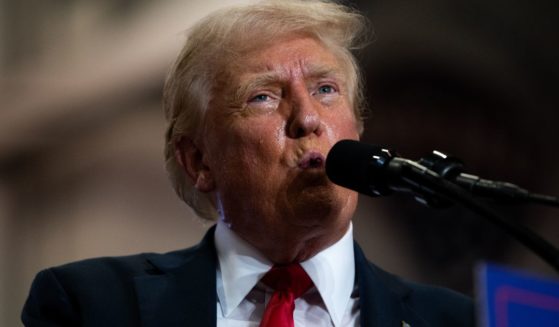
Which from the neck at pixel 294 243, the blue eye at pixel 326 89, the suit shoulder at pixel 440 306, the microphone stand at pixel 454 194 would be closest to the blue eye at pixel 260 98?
the blue eye at pixel 326 89

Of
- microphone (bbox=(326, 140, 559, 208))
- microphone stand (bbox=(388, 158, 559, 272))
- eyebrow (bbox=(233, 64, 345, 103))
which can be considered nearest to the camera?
microphone stand (bbox=(388, 158, 559, 272))

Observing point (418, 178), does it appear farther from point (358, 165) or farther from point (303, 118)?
point (303, 118)

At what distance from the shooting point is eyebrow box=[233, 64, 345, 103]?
5.52ft

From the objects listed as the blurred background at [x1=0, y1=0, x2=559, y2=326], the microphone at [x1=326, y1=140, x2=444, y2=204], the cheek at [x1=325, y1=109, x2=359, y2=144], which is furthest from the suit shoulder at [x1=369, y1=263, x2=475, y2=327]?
the blurred background at [x1=0, y1=0, x2=559, y2=326]

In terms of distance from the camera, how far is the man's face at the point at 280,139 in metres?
1.59

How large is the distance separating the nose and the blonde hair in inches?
5.8

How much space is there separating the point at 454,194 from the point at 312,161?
1.91ft

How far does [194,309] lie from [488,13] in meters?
1.47

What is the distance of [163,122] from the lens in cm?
231

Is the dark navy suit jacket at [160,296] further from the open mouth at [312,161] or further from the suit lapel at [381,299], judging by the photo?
the open mouth at [312,161]

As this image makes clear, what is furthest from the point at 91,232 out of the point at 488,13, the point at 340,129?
the point at 488,13

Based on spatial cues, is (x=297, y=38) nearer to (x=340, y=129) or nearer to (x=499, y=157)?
(x=340, y=129)

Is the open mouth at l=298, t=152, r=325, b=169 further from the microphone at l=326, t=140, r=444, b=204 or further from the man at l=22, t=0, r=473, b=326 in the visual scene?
the microphone at l=326, t=140, r=444, b=204

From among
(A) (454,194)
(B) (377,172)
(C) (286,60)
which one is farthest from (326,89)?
(A) (454,194)
